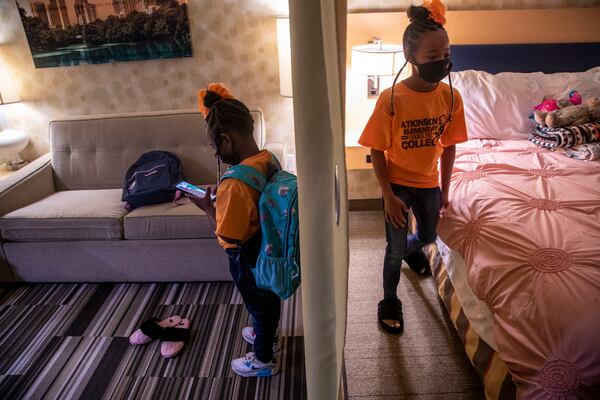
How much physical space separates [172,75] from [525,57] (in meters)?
2.38

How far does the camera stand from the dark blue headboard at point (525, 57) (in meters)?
2.51

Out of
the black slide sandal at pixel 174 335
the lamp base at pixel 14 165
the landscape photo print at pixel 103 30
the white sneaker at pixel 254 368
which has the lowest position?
the white sneaker at pixel 254 368

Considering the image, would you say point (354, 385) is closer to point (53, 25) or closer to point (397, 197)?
point (397, 197)

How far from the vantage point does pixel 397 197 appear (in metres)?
1.51

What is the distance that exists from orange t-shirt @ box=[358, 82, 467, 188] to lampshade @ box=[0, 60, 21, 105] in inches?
98.5

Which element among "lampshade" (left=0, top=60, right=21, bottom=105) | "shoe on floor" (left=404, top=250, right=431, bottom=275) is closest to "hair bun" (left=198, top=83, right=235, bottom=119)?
"shoe on floor" (left=404, top=250, right=431, bottom=275)

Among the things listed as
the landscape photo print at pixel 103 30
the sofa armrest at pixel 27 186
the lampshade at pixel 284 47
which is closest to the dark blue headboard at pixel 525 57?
the lampshade at pixel 284 47

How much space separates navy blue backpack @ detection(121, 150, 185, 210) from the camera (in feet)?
6.89

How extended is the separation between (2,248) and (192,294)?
110 cm

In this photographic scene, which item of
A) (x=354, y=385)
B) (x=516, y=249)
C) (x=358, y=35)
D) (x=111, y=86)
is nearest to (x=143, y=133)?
(x=111, y=86)

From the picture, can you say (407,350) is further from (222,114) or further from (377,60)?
(377,60)

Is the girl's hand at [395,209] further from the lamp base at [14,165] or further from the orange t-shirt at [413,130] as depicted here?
the lamp base at [14,165]

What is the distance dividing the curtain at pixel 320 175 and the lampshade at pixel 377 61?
5.59 feet

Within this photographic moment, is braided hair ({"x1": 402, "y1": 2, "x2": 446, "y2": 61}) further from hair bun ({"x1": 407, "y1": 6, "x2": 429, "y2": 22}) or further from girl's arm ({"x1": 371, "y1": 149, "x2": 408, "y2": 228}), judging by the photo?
girl's arm ({"x1": 371, "y1": 149, "x2": 408, "y2": 228})
